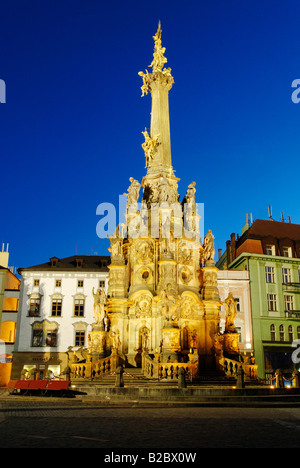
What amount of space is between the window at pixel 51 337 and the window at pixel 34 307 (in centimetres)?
233

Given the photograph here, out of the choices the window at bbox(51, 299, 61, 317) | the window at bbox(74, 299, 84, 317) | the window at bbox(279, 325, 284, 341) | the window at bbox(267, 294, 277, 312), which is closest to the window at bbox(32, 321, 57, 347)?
the window at bbox(51, 299, 61, 317)

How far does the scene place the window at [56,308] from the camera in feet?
161

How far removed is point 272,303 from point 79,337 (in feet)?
68.2

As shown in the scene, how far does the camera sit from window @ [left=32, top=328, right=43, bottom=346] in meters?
47.8

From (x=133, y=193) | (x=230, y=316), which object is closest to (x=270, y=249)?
(x=230, y=316)

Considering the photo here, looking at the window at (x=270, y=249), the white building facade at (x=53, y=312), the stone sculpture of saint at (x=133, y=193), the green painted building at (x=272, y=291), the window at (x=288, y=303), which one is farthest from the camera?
the window at (x=270, y=249)

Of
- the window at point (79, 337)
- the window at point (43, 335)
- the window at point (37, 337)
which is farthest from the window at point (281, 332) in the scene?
the window at point (37, 337)

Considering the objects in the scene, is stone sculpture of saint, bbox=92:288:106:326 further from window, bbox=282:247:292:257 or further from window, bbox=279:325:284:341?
window, bbox=282:247:292:257

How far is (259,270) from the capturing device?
166 ft

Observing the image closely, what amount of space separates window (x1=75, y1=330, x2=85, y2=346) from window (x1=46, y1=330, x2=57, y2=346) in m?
2.23

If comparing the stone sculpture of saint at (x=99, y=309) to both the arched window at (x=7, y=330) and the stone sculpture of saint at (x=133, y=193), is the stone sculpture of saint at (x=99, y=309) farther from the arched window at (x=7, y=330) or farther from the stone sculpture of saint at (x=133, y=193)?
the arched window at (x=7, y=330)
